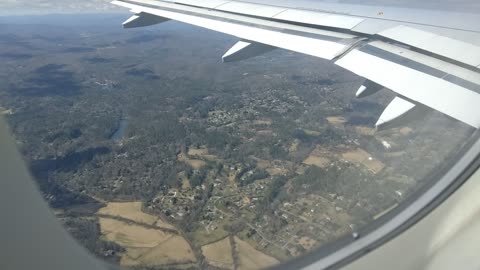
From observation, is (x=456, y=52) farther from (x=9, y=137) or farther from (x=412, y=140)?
(x=9, y=137)

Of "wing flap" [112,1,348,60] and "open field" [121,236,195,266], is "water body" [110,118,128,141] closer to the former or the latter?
"wing flap" [112,1,348,60]

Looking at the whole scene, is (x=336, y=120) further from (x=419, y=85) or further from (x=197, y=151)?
(x=419, y=85)

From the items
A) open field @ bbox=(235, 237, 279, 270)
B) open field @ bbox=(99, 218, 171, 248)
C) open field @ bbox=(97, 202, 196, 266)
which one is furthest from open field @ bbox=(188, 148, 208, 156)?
open field @ bbox=(235, 237, 279, 270)

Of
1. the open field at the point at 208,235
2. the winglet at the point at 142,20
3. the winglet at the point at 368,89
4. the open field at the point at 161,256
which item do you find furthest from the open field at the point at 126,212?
the winglet at the point at 142,20

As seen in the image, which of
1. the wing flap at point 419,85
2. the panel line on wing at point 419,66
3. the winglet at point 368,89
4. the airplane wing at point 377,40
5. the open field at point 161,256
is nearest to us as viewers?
the open field at point 161,256

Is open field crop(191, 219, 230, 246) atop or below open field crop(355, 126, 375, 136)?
below

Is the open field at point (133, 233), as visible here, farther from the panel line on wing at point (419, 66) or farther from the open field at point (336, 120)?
the open field at point (336, 120)

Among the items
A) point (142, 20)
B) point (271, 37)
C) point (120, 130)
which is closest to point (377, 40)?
point (271, 37)
